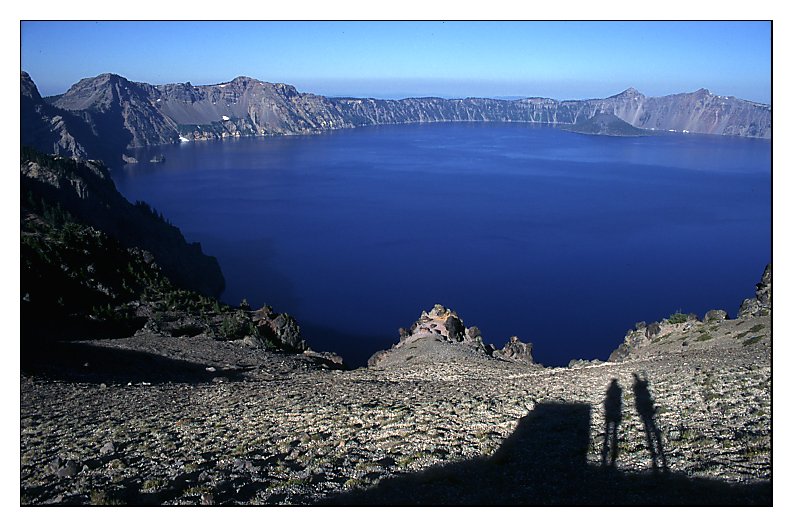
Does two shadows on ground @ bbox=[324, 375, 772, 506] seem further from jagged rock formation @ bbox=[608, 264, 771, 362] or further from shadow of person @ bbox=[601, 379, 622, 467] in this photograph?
jagged rock formation @ bbox=[608, 264, 771, 362]

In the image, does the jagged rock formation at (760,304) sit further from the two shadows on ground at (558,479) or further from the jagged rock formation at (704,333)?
the two shadows on ground at (558,479)

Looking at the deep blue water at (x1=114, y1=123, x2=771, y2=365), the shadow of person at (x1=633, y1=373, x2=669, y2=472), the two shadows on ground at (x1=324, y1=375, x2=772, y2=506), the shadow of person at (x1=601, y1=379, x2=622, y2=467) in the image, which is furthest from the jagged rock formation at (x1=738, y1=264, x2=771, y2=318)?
the two shadows on ground at (x1=324, y1=375, x2=772, y2=506)

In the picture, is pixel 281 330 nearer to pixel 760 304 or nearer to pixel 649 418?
pixel 649 418

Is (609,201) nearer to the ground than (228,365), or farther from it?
farther from it

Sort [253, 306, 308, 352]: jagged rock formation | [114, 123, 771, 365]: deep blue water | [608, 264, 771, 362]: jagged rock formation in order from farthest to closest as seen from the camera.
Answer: [114, 123, 771, 365]: deep blue water, [253, 306, 308, 352]: jagged rock formation, [608, 264, 771, 362]: jagged rock formation

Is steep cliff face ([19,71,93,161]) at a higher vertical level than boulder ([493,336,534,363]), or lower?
higher

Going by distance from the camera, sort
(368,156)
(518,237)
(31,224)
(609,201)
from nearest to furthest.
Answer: (31,224)
(518,237)
(609,201)
(368,156)

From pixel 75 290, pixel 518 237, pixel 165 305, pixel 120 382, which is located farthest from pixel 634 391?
pixel 518 237

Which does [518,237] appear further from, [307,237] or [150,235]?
[150,235]
